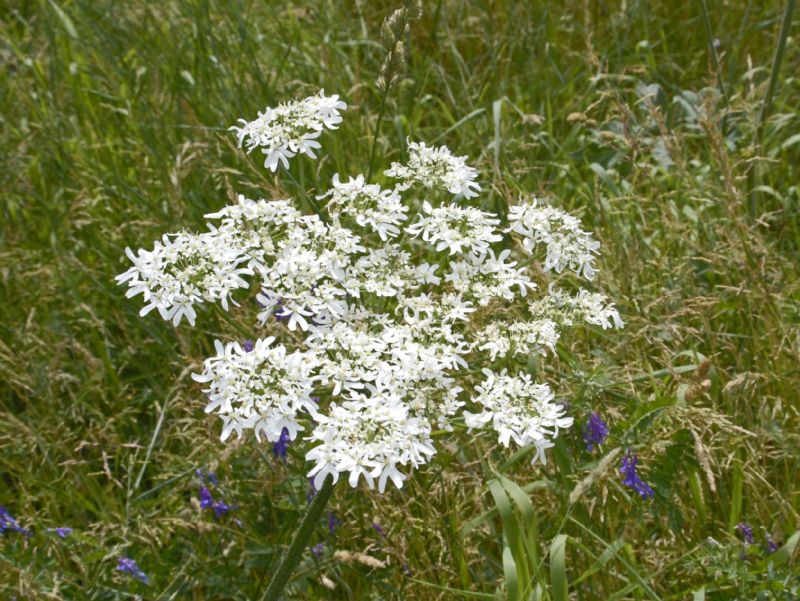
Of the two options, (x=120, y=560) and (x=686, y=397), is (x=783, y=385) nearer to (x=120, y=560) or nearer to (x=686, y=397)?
(x=686, y=397)

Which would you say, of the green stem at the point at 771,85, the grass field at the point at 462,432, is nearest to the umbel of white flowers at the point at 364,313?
the grass field at the point at 462,432

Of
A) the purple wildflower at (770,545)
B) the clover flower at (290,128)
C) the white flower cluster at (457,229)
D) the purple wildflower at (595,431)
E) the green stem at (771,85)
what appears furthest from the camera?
the green stem at (771,85)

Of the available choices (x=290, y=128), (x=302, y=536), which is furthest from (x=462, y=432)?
(x=290, y=128)

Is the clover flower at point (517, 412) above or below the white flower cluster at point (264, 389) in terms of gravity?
below

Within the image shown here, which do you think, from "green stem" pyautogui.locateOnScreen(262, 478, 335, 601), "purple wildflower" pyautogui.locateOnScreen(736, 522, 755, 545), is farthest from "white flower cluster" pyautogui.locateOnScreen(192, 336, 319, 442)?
"purple wildflower" pyautogui.locateOnScreen(736, 522, 755, 545)

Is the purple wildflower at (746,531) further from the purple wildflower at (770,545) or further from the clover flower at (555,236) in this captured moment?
the clover flower at (555,236)

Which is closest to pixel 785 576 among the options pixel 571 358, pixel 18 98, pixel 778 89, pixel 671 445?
pixel 671 445

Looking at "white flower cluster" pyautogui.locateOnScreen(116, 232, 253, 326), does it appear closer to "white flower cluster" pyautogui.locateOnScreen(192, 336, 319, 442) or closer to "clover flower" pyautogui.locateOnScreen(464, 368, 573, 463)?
"white flower cluster" pyautogui.locateOnScreen(192, 336, 319, 442)
